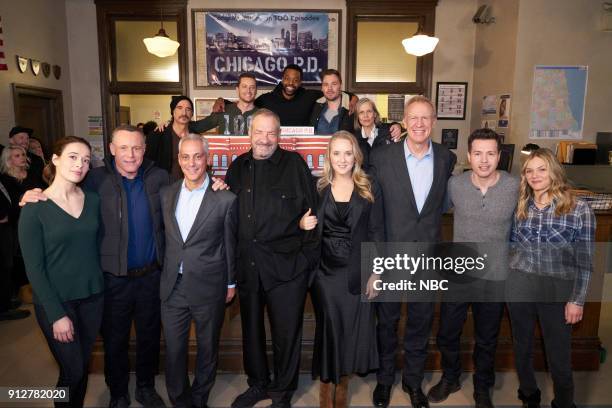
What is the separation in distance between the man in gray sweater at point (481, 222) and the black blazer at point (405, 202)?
103 millimetres

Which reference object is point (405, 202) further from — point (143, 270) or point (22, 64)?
point (22, 64)

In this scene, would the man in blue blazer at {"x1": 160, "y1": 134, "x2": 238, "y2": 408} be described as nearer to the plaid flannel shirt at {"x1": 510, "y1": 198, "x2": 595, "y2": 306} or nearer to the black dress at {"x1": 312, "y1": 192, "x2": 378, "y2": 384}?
the black dress at {"x1": 312, "y1": 192, "x2": 378, "y2": 384}

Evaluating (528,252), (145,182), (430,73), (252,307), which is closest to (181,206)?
(145,182)

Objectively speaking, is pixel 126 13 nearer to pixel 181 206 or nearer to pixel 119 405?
pixel 181 206

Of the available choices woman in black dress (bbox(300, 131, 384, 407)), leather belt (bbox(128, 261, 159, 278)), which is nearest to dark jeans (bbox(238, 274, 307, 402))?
woman in black dress (bbox(300, 131, 384, 407))

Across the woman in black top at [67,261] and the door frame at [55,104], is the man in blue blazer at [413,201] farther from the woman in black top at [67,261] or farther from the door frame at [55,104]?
the door frame at [55,104]

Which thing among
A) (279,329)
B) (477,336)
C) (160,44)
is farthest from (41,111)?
(477,336)

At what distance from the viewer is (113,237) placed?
225cm

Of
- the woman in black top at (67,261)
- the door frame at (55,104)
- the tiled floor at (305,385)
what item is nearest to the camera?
the woman in black top at (67,261)

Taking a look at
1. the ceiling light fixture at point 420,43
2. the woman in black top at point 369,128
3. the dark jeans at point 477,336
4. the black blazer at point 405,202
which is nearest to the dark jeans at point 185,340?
the black blazer at point 405,202

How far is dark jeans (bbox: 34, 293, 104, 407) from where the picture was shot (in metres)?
2.04

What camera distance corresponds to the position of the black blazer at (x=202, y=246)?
2260 millimetres

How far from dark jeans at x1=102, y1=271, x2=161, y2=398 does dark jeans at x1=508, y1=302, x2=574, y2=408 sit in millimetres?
1980

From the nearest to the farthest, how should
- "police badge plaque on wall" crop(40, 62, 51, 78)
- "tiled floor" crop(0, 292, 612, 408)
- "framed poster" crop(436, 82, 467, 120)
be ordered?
"tiled floor" crop(0, 292, 612, 408), "police badge plaque on wall" crop(40, 62, 51, 78), "framed poster" crop(436, 82, 467, 120)
